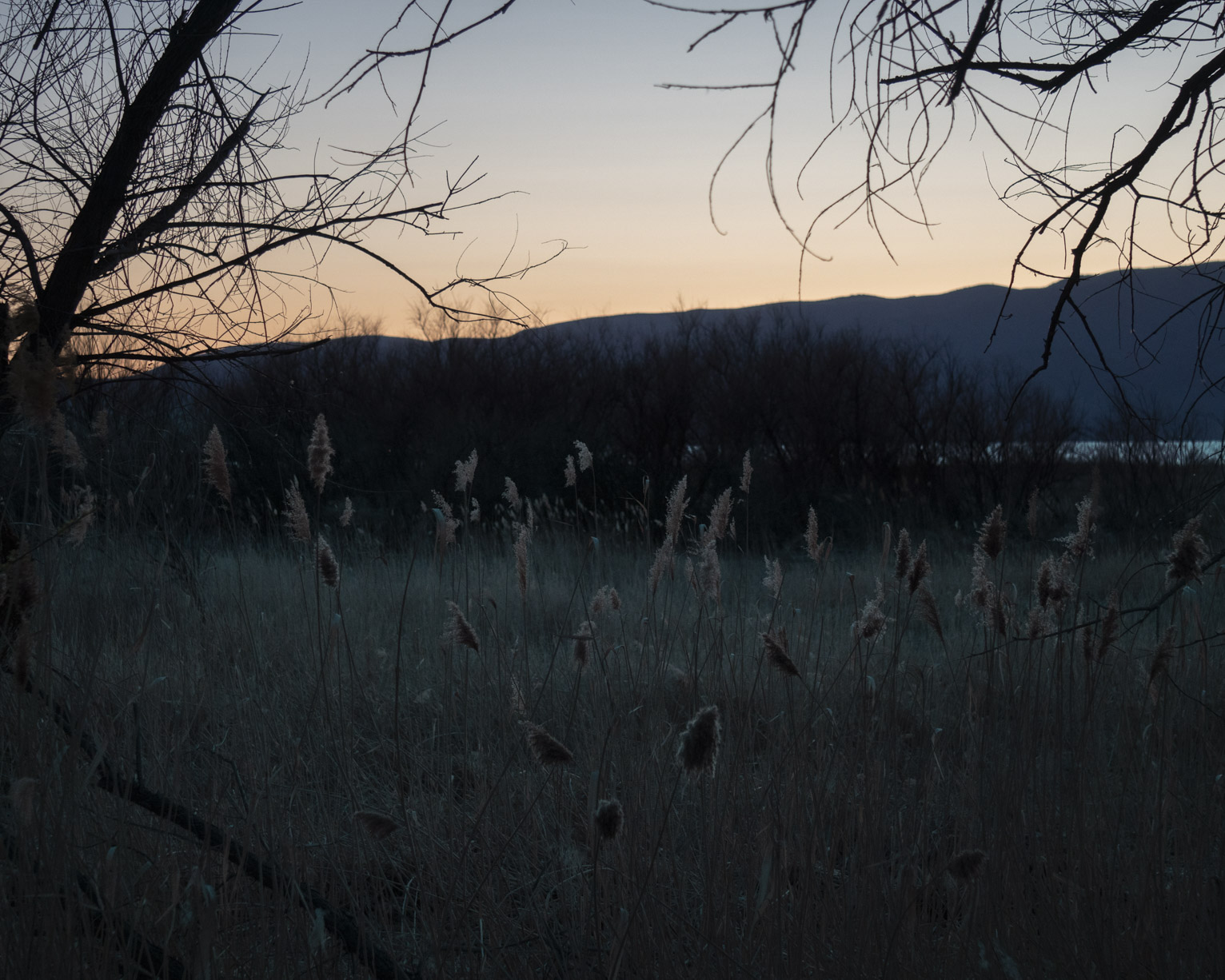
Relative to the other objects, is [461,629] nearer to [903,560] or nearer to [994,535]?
[903,560]

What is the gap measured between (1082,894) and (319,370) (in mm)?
18288

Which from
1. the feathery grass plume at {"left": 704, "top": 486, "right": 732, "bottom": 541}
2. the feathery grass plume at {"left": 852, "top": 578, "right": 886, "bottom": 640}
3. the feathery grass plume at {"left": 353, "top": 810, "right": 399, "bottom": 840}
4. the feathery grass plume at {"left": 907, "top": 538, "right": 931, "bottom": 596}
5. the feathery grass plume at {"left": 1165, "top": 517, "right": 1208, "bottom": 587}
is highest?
the feathery grass plume at {"left": 704, "top": 486, "right": 732, "bottom": 541}

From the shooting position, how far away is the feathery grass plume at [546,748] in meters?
1.36

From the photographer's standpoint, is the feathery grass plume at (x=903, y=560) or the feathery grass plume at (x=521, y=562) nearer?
the feathery grass plume at (x=903, y=560)

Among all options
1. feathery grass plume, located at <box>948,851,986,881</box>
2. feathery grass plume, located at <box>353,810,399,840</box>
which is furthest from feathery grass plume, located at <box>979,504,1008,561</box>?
feathery grass plume, located at <box>353,810,399,840</box>

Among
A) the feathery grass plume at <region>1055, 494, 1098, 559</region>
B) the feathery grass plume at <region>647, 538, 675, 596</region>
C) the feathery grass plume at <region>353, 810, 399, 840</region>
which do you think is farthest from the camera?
the feathery grass plume at <region>647, 538, 675, 596</region>

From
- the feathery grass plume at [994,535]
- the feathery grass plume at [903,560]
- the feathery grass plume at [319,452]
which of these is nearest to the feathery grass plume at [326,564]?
the feathery grass plume at [319,452]

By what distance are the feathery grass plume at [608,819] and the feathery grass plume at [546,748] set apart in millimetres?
97

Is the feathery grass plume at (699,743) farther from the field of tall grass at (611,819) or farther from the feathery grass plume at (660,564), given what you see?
the feathery grass plume at (660,564)

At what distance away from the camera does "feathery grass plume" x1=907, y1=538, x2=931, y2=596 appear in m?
2.37

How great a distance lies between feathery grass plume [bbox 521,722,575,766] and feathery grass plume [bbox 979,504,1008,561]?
1467 mm

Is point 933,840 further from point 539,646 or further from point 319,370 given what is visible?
point 319,370

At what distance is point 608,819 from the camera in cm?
127

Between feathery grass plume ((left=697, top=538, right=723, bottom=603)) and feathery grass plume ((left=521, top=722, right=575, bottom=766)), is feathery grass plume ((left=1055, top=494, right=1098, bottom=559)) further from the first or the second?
feathery grass plume ((left=521, top=722, right=575, bottom=766))
